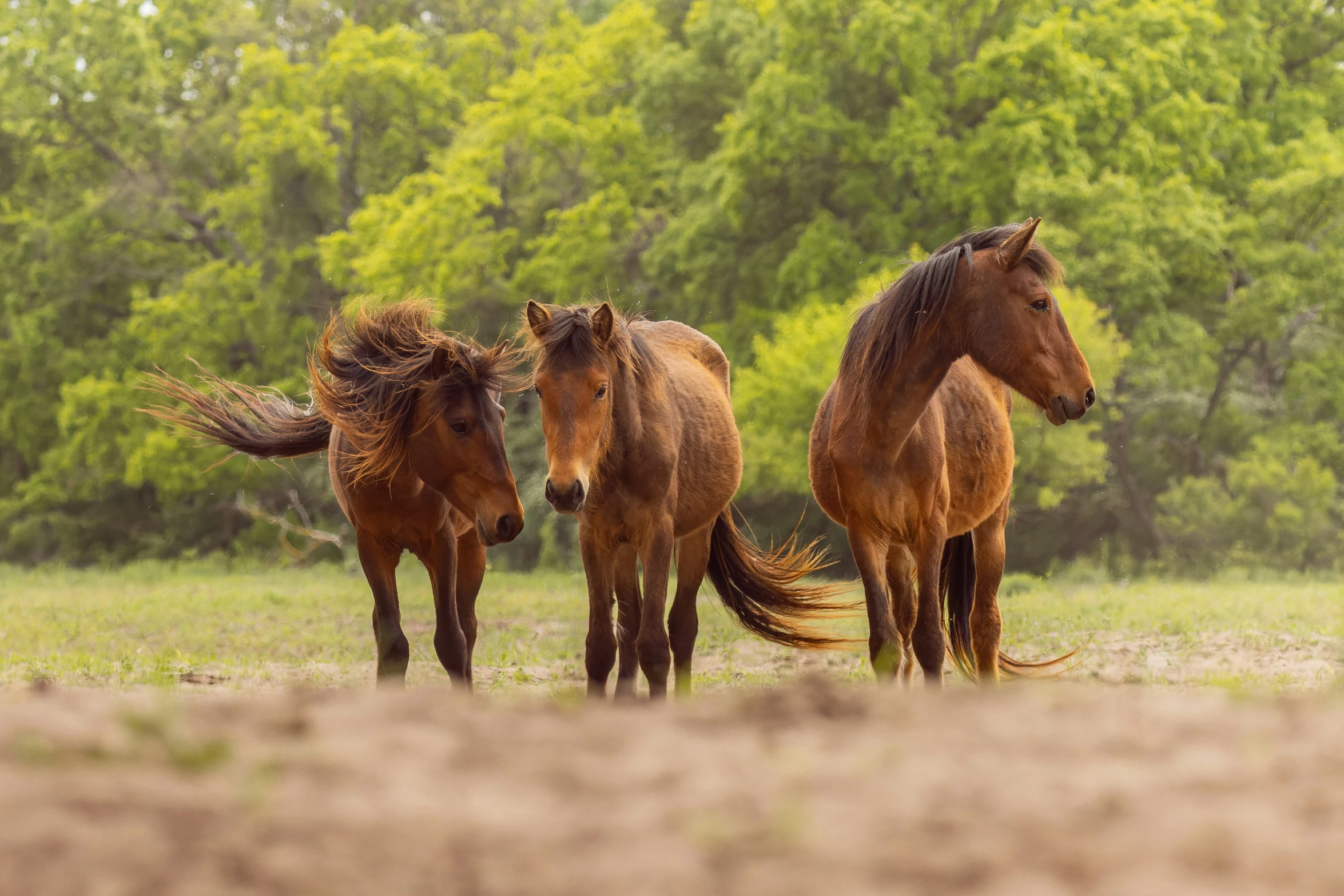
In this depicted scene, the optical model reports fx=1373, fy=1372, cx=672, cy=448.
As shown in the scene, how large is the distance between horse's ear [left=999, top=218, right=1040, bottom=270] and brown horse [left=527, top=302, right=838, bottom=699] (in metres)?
1.87

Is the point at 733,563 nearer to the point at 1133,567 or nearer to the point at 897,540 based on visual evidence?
the point at 897,540

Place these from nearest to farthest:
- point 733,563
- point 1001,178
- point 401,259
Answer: point 733,563, point 1001,178, point 401,259

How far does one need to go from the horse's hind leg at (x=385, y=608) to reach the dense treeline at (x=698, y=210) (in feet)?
41.4

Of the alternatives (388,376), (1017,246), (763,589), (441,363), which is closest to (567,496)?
(441,363)

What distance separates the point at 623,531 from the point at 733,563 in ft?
6.61

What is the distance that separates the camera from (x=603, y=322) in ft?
21.9

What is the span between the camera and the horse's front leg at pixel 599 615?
7.00 meters

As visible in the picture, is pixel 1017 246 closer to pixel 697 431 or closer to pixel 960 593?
pixel 697 431

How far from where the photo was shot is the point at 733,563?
8961 mm

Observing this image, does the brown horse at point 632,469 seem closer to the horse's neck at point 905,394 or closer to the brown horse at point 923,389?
the brown horse at point 923,389

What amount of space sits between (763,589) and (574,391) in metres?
3.02

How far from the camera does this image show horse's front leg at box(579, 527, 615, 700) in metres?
7.00

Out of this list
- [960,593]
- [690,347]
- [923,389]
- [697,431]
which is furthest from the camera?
[690,347]

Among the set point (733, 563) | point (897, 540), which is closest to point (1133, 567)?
point (733, 563)
